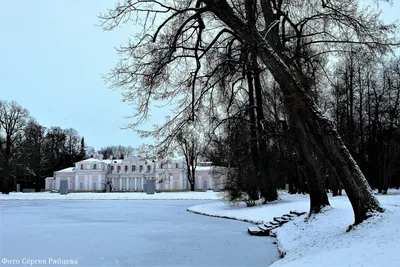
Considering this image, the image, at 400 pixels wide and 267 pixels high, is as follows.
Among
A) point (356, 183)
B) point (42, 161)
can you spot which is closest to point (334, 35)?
point (356, 183)

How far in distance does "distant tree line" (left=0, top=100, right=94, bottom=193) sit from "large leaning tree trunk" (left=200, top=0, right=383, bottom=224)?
51.8 m

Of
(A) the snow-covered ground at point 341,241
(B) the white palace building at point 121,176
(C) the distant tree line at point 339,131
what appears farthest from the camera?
(B) the white palace building at point 121,176

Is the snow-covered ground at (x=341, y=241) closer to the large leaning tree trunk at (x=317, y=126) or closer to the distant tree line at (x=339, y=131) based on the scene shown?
the large leaning tree trunk at (x=317, y=126)

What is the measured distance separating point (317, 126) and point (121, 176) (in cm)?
7565

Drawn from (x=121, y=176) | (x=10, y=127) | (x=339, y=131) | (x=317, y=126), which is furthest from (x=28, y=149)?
(x=317, y=126)

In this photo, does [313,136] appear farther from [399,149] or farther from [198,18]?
[399,149]

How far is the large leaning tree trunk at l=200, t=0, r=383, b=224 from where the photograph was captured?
8.88 metres

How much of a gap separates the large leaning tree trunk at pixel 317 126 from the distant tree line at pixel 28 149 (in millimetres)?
51825

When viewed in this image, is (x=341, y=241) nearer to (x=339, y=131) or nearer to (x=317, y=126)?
(x=317, y=126)

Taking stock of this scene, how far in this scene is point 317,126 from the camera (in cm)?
915

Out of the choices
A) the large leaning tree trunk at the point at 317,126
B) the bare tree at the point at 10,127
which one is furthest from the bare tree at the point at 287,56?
the bare tree at the point at 10,127

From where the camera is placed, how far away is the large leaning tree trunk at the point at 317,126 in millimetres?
8883

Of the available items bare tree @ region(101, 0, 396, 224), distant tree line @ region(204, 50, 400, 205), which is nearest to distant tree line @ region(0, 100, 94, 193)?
distant tree line @ region(204, 50, 400, 205)

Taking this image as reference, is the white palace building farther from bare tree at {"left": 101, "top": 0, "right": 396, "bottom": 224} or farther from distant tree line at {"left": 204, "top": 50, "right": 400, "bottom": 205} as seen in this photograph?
bare tree at {"left": 101, "top": 0, "right": 396, "bottom": 224}
